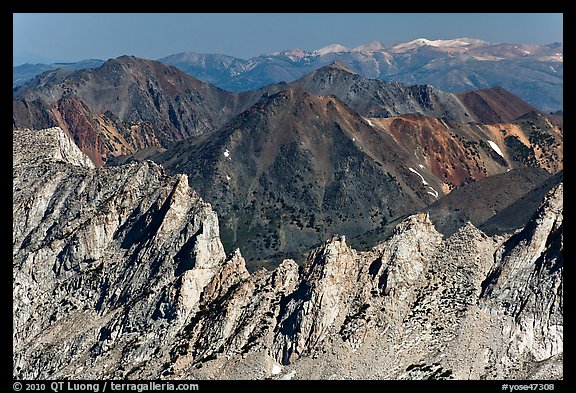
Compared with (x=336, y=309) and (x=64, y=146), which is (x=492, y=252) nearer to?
(x=336, y=309)

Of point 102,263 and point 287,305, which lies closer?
point 287,305

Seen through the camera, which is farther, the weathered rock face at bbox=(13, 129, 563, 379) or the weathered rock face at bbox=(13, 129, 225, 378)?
the weathered rock face at bbox=(13, 129, 225, 378)

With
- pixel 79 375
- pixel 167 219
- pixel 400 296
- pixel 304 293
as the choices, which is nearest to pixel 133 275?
pixel 167 219

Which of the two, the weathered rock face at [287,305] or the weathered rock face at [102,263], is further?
the weathered rock face at [102,263]

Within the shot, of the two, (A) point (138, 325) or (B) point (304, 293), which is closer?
(B) point (304, 293)

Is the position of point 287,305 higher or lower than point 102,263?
higher
